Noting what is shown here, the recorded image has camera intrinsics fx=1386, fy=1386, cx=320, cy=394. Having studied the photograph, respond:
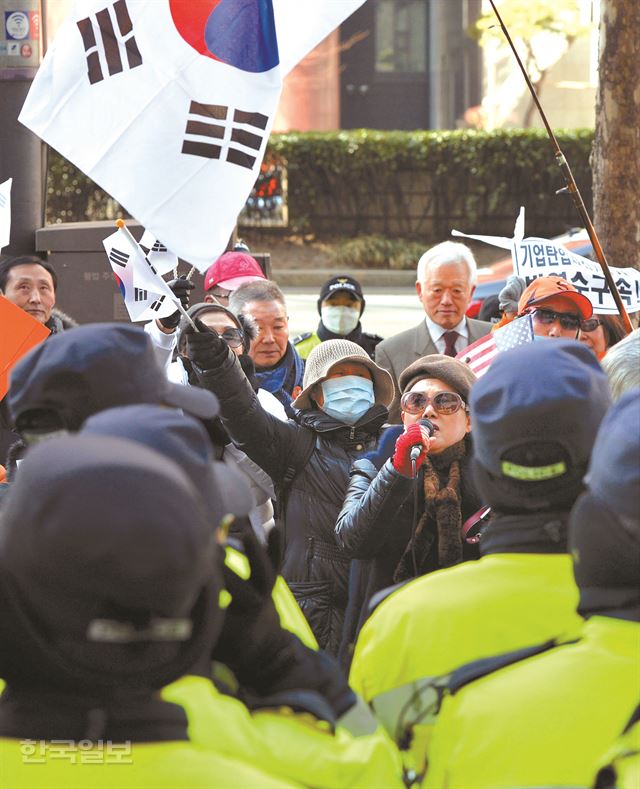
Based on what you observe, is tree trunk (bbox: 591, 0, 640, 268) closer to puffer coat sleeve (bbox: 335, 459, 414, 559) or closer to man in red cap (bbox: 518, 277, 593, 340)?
man in red cap (bbox: 518, 277, 593, 340)

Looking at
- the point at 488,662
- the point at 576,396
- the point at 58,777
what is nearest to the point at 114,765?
the point at 58,777

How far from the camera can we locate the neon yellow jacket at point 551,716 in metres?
2.05

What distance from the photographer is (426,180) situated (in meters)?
24.0

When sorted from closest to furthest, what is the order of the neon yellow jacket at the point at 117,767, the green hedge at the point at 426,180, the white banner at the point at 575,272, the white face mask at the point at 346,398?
1. the neon yellow jacket at the point at 117,767
2. the white face mask at the point at 346,398
3. the white banner at the point at 575,272
4. the green hedge at the point at 426,180

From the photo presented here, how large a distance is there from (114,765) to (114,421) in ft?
1.55

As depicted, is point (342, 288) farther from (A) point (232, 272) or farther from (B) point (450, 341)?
(B) point (450, 341)

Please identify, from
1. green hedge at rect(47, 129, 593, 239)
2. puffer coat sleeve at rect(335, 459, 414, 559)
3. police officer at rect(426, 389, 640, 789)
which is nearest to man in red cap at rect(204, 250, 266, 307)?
puffer coat sleeve at rect(335, 459, 414, 559)

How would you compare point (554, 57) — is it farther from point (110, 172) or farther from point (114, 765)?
point (114, 765)

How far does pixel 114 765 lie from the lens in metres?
1.86

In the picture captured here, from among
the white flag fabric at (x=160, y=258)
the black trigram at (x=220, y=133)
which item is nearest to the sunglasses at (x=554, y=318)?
the black trigram at (x=220, y=133)

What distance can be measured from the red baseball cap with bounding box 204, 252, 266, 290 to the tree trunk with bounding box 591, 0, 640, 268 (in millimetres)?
2057

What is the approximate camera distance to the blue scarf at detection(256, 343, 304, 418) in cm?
578

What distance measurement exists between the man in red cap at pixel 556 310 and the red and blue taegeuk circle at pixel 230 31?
1357 millimetres

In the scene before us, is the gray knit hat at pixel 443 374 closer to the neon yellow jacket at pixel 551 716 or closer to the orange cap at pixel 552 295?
the orange cap at pixel 552 295
